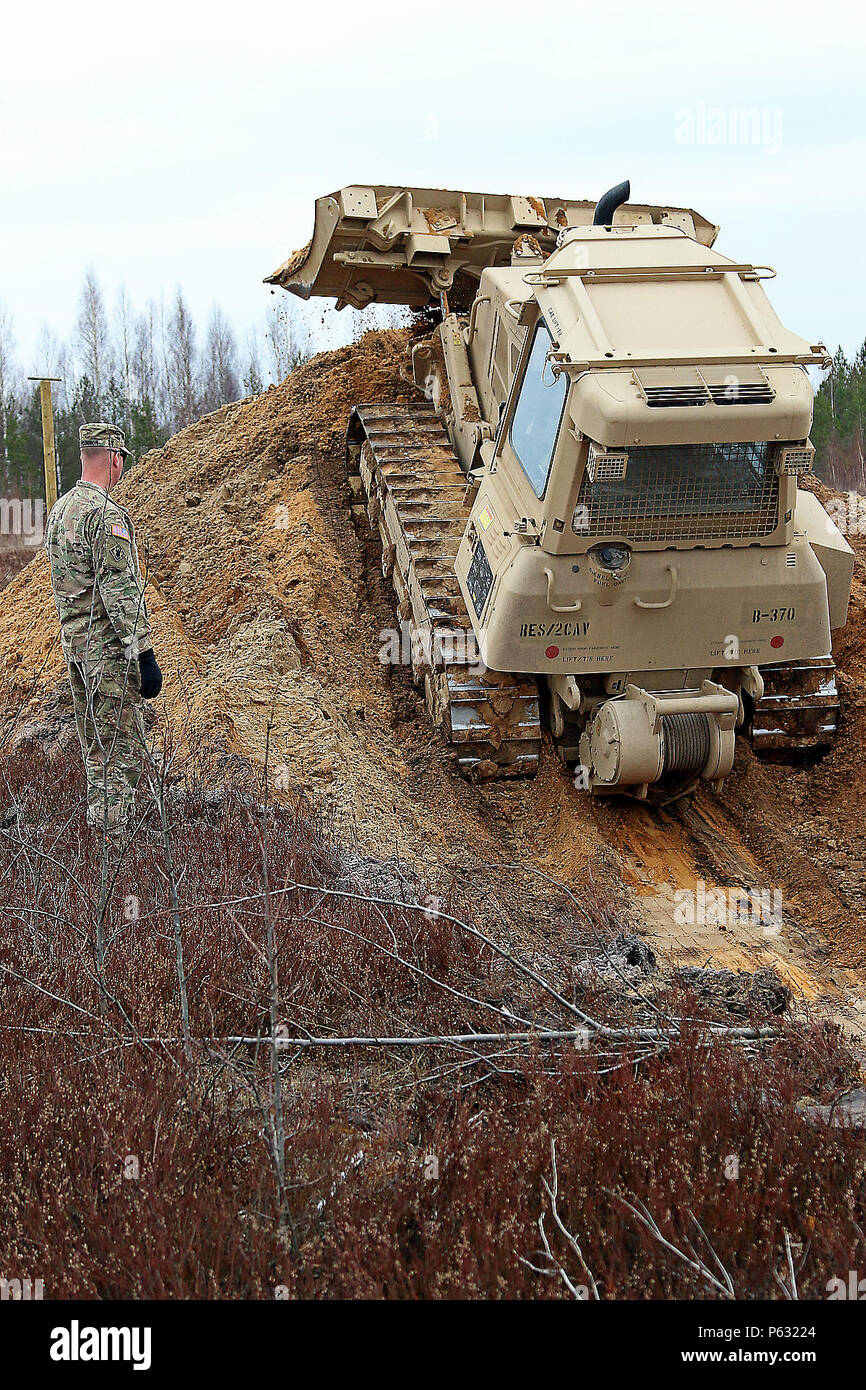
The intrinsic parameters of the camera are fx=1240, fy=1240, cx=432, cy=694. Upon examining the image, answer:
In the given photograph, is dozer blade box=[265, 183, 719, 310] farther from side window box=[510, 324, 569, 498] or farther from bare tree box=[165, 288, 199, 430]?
bare tree box=[165, 288, 199, 430]

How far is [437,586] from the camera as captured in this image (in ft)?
27.3

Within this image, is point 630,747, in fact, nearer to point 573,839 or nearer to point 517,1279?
point 573,839

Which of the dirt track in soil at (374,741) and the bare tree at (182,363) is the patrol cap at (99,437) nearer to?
the dirt track in soil at (374,741)

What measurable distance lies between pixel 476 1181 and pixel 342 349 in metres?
10.8

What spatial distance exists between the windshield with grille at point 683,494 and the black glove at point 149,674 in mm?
2466

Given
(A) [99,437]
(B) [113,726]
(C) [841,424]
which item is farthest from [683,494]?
(C) [841,424]

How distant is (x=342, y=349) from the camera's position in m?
12.9

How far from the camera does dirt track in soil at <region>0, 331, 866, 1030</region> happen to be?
696 cm

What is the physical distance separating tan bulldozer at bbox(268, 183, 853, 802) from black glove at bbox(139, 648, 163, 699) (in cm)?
185

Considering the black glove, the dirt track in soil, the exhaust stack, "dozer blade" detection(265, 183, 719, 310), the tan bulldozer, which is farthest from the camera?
"dozer blade" detection(265, 183, 719, 310)

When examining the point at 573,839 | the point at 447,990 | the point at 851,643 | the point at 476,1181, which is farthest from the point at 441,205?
the point at 476,1181

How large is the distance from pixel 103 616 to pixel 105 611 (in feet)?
0.10

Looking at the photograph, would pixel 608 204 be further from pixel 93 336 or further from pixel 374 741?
pixel 93 336

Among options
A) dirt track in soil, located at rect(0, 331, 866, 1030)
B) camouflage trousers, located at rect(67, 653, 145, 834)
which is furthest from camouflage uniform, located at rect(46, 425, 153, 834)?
dirt track in soil, located at rect(0, 331, 866, 1030)
